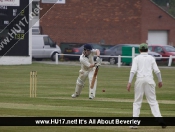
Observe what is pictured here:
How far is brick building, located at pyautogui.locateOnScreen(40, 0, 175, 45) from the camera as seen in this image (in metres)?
61.1

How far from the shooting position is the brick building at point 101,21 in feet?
201

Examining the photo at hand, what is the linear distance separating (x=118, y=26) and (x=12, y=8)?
21.0 meters

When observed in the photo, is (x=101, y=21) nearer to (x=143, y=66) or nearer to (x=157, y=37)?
(x=157, y=37)

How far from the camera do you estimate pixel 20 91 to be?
78.1ft

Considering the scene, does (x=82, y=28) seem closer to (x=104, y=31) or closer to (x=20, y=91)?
(x=104, y=31)

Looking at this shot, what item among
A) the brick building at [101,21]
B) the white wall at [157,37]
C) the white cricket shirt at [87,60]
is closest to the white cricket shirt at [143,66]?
the white cricket shirt at [87,60]

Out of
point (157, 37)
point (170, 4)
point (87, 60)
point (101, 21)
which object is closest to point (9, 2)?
point (101, 21)

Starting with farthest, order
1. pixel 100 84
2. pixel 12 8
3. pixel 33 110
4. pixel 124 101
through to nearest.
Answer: pixel 12 8, pixel 100 84, pixel 124 101, pixel 33 110

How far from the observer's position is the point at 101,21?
61.4 m

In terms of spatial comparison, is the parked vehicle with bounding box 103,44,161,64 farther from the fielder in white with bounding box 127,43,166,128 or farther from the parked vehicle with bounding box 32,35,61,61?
the fielder in white with bounding box 127,43,166,128

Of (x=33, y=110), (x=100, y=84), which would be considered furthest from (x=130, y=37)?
(x=33, y=110)

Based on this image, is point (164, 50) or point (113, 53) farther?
point (113, 53)

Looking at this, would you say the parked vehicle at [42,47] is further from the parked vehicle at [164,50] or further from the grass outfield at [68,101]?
the grass outfield at [68,101]

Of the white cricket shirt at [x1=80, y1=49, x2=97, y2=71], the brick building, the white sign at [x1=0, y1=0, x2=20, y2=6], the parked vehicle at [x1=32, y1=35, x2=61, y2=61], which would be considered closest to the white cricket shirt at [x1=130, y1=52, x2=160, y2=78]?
the white cricket shirt at [x1=80, y1=49, x2=97, y2=71]
